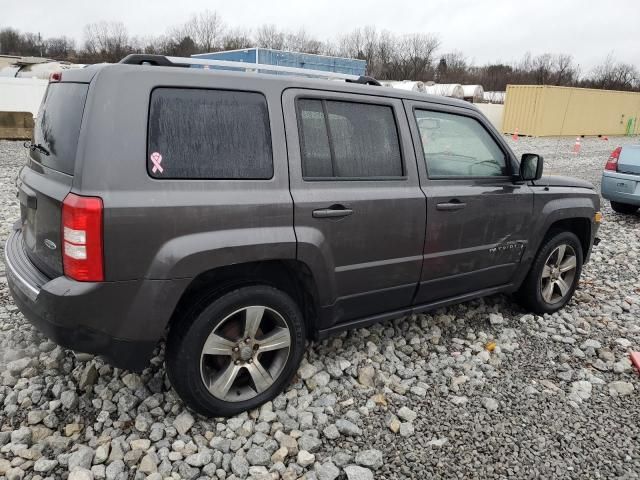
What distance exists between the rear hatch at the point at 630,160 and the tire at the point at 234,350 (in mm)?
7285

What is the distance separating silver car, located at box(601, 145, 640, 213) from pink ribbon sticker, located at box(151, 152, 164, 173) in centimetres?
793

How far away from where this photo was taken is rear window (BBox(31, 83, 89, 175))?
8.16ft

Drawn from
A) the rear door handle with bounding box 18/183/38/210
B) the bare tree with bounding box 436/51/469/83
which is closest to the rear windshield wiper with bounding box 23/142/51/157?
the rear door handle with bounding box 18/183/38/210

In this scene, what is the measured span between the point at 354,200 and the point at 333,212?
0.18m

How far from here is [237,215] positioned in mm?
2637

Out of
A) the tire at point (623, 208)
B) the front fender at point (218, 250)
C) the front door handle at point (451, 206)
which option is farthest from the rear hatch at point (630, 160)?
the front fender at point (218, 250)

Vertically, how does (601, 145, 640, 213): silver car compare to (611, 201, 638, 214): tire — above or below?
above

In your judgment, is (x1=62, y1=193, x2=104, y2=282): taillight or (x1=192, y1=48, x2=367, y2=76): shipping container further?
(x1=192, y1=48, x2=367, y2=76): shipping container

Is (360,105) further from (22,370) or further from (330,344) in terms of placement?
(22,370)

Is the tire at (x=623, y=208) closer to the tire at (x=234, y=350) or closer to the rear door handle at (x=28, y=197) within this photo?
the tire at (x=234, y=350)

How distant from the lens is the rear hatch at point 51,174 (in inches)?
97.4

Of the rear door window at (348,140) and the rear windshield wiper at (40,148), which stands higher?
the rear door window at (348,140)

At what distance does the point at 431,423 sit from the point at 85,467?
6.17 feet

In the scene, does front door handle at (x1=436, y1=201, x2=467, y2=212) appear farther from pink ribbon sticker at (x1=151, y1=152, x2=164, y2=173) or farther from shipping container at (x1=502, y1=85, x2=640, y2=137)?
shipping container at (x1=502, y1=85, x2=640, y2=137)
